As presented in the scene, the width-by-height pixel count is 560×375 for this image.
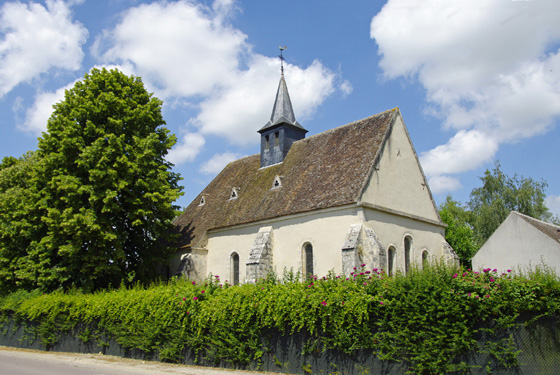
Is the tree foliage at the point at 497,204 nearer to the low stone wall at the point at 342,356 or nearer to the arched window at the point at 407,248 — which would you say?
the arched window at the point at 407,248

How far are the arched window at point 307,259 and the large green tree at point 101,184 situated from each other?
7.51m

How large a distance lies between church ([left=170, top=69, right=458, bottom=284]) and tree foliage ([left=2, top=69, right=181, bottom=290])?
3.58 metres

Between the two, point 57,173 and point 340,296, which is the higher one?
point 57,173

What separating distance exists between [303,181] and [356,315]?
1282cm

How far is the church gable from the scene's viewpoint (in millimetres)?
20594

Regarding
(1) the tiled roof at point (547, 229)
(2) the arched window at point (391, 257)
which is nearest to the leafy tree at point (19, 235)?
(2) the arched window at point (391, 257)

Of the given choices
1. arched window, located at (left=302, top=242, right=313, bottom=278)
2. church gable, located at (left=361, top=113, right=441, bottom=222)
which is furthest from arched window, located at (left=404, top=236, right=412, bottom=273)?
arched window, located at (left=302, top=242, right=313, bottom=278)

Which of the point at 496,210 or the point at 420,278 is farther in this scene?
the point at 496,210

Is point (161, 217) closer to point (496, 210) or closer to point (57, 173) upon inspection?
point (57, 173)

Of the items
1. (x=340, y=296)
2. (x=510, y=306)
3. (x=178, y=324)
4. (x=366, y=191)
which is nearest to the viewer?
(x=510, y=306)

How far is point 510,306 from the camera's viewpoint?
958cm

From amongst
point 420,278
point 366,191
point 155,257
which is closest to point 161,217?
point 155,257

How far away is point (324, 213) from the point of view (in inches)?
813

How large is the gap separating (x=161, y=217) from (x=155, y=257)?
2.42m
